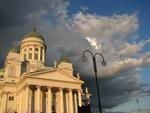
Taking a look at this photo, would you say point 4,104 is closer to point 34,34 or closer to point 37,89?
point 37,89

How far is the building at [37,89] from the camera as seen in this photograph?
42594mm

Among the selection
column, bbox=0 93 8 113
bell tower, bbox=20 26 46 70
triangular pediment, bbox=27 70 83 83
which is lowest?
column, bbox=0 93 8 113

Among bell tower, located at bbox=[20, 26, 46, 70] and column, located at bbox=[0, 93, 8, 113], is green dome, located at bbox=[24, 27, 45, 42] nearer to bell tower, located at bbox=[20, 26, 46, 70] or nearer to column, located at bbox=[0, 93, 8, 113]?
bell tower, located at bbox=[20, 26, 46, 70]

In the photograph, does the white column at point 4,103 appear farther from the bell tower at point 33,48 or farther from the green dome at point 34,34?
the green dome at point 34,34

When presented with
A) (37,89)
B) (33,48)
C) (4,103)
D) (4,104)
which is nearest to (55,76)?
(37,89)

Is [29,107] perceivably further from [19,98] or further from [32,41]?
[32,41]

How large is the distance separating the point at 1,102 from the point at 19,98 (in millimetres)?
3745

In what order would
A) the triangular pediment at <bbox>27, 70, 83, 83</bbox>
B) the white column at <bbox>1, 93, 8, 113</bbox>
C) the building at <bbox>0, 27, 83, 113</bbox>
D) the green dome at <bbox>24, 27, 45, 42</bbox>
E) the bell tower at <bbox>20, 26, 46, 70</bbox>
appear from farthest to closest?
the green dome at <bbox>24, 27, 45, 42</bbox> → the bell tower at <bbox>20, 26, 46, 70</bbox> → the white column at <bbox>1, 93, 8, 113</bbox> → the triangular pediment at <bbox>27, 70, 83, 83</bbox> → the building at <bbox>0, 27, 83, 113</bbox>

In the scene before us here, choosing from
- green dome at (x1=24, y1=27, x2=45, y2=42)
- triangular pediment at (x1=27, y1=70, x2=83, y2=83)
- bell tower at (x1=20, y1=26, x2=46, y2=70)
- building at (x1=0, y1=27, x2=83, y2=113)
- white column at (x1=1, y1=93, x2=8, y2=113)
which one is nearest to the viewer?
building at (x1=0, y1=27, x2=83, y2=113)

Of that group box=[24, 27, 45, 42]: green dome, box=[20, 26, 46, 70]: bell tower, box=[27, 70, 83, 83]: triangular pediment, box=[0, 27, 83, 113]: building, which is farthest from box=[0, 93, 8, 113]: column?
box=[24, 27, 45, 42]: green dome

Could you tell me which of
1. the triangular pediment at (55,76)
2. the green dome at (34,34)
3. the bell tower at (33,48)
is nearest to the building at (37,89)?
the triangular pediment at (55,76)

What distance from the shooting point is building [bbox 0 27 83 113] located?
140 ft

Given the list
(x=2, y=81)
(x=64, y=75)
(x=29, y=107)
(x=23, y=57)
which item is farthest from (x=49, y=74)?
(x=23, y=57)

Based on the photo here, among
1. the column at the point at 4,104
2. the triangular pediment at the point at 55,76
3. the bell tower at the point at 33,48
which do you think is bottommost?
the column at the point at 4,104
